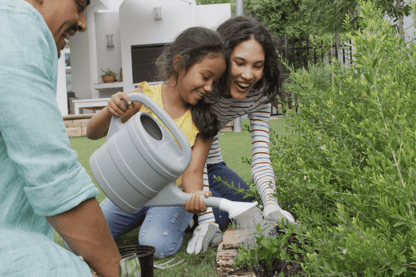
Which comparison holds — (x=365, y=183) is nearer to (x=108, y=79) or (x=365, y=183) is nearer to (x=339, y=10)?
(x=339, y=10)

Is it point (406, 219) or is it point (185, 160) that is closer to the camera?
point (406, 219)

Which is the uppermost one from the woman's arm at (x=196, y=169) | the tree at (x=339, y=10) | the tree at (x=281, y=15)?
the tree at (x=281, y=15)

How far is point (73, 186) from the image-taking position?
75 cm

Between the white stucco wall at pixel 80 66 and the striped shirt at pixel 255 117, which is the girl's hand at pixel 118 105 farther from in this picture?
the white stucco wall at pixel 80 66

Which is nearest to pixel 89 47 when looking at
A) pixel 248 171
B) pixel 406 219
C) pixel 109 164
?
pixel 248 171

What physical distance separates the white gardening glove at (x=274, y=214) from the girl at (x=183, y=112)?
1.28 feet

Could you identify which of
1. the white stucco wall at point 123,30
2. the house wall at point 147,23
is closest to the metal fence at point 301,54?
the white stucco wall at point 123,30

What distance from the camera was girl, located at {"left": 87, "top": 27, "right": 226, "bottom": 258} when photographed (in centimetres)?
198

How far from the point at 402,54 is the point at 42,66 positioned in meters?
1.43

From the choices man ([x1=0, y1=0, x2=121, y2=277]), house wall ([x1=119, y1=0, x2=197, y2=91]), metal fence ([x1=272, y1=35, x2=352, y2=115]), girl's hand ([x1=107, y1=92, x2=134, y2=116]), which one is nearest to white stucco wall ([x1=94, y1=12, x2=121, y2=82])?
house wall ([x1=119, y1=0, x2=197, y2=91])

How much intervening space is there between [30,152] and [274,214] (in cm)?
117

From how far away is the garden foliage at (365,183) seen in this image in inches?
34.1

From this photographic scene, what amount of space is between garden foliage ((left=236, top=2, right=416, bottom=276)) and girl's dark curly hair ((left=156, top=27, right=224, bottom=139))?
1.66 ft

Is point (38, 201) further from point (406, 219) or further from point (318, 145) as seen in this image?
point (318, 145)
